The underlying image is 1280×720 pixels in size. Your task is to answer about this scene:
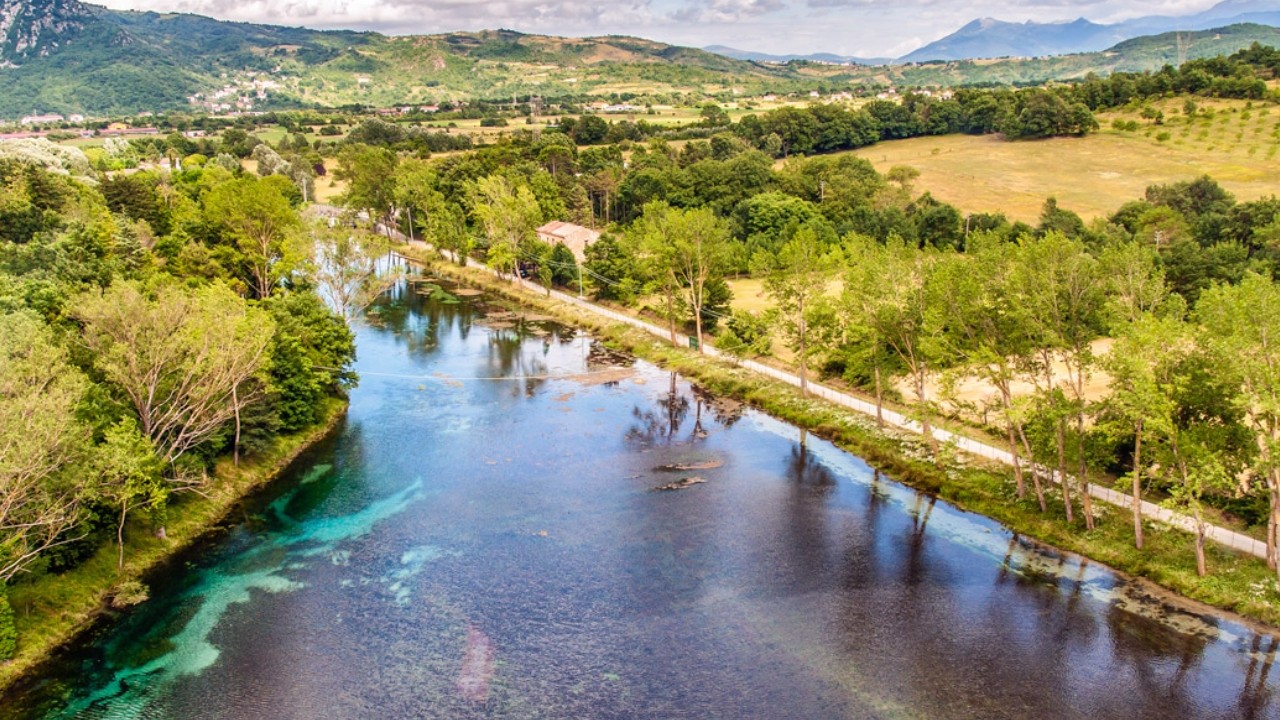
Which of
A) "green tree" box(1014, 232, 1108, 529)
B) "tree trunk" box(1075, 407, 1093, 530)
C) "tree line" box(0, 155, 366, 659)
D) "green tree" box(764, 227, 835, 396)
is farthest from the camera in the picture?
"green tree" box(764, 227, 835, 396)

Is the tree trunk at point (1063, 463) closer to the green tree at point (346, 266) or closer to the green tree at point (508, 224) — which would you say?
the green tree at point (346, 266)

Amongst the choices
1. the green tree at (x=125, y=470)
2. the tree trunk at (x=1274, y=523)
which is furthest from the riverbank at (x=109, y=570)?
the tree trunk at (x=1274, y=523)

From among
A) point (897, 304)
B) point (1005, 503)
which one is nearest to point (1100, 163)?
point (897, 304)

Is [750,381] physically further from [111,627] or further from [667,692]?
[111,627]

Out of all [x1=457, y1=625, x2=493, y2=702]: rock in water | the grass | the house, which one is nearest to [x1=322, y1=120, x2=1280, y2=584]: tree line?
the house

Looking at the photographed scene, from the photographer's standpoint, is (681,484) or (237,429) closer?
(237,429)

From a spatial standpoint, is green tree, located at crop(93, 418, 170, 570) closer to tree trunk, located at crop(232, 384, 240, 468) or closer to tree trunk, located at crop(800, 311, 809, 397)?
tree trunk, located at crop(232, 384, 240, 468)

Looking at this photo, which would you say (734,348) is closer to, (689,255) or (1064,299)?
(689,255)
